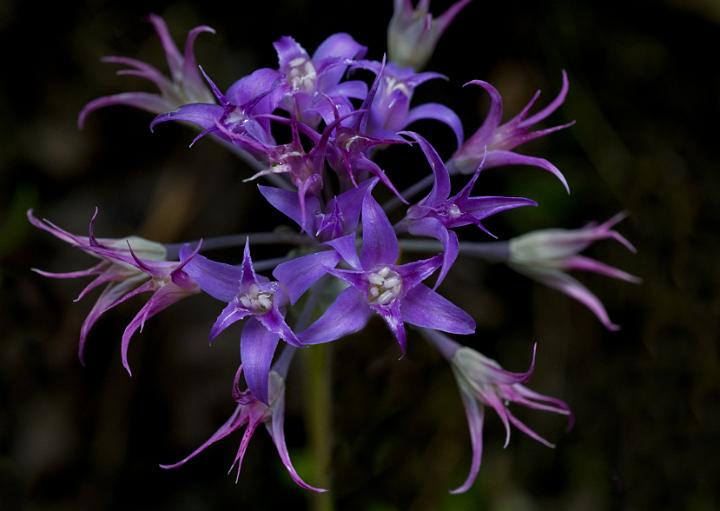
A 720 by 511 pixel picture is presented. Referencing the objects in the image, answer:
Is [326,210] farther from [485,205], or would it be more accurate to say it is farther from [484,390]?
[484,390]

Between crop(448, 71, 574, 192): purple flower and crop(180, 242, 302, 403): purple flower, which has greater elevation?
crop(448, 71, 574, 192): purple flower

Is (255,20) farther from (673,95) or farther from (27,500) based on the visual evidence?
(27,500)

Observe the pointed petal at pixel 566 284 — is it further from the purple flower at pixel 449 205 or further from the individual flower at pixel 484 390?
the purple flower at pixel 449 205

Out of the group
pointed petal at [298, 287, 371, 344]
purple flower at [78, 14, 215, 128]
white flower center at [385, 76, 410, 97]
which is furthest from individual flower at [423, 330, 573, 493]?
purple flower at [78, 14, 215, 128]

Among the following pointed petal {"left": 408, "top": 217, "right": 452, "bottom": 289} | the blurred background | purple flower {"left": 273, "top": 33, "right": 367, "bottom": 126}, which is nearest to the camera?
pointed petal {"left": 408, "top": 217, "right": 452, "bottom": 289}

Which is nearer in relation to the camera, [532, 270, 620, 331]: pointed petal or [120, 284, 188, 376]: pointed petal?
[120, 284, 188, 376]: pointed petal

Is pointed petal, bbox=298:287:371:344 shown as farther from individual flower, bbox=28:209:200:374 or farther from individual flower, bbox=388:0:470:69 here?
individual flower, bbox=388:0:470:69
